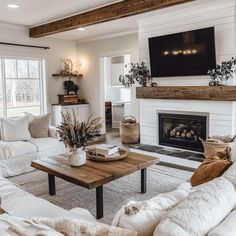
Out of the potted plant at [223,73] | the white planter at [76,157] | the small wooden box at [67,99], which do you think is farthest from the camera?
the small wooden box at [67,99]

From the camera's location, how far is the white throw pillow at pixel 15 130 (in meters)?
4.40

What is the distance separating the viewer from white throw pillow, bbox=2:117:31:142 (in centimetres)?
440

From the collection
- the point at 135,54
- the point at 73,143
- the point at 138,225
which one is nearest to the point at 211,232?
the point at 138,225

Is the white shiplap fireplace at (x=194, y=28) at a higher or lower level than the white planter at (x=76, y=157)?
higher

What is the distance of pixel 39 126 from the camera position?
479 cm

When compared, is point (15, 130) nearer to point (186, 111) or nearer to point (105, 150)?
point (105, 150)

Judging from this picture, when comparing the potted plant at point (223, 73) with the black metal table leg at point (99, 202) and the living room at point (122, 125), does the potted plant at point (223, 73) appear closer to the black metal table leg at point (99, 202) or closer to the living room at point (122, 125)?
the living room at point (122, 125)

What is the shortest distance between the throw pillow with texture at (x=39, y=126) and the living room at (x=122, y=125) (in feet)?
0.06

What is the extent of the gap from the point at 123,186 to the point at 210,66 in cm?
239

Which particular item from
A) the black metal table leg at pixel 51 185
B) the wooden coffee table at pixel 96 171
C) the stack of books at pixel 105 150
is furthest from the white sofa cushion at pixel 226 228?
the black metal table leg at pixel 51 185

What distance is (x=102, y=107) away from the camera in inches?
285

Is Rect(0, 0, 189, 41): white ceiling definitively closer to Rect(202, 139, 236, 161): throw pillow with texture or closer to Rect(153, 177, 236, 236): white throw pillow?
Rect(202, 139, 236, 161): throw pillow with texture

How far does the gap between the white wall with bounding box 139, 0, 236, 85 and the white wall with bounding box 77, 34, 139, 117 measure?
1.18 m

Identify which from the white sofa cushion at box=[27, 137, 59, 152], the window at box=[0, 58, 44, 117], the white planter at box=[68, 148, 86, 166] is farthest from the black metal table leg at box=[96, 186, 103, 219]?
the window at box=[0, 58, 44, 117]
